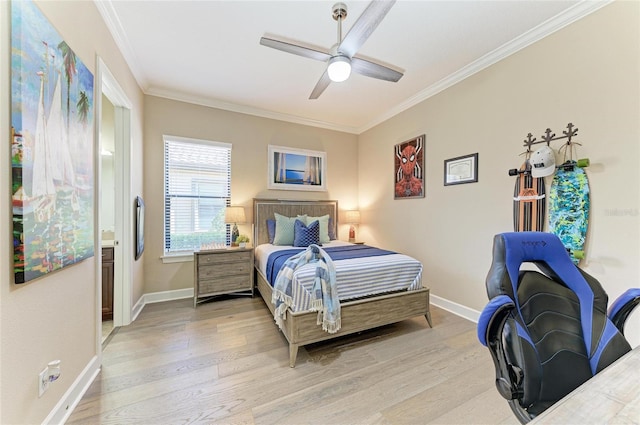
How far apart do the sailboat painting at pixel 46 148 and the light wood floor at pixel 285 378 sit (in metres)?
1.00

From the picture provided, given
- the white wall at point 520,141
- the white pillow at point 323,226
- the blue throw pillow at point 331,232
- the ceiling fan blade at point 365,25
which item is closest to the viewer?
the ceiling fan blade at point 365,25

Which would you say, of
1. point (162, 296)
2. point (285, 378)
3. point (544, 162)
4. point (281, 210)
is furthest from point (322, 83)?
point (162, 296)

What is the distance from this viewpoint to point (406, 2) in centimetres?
188

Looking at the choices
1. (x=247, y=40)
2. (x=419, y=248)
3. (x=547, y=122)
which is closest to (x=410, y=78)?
(x=547, y=122)

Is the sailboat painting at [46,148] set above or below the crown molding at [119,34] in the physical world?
below

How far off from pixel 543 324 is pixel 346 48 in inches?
80.9

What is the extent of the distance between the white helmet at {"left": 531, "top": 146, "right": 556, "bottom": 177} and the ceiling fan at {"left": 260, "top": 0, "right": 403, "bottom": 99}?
4.62 ft

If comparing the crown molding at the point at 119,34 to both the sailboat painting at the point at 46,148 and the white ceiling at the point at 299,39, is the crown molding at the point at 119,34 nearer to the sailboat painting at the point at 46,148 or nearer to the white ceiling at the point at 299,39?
Answer: the white ceiling at the point at 299,39

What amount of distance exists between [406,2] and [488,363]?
2.97 metres

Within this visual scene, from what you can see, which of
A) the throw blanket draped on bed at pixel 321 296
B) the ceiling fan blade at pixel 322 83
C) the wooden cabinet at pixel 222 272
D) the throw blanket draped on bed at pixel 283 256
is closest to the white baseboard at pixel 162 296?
the wooden cabinet at pixel 222 272

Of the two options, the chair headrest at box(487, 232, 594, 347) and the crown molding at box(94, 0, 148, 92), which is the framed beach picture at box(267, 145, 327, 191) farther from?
the chair headrest at box(487, 232, 594, 347)

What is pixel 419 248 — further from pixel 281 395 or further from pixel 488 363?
pixel 281 395

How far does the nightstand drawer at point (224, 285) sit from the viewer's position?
3114mm

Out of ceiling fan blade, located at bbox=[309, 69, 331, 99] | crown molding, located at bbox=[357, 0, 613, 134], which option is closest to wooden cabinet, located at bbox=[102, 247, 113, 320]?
ceiling fan blade, located at bbox=[309, 69, 331, 99]
